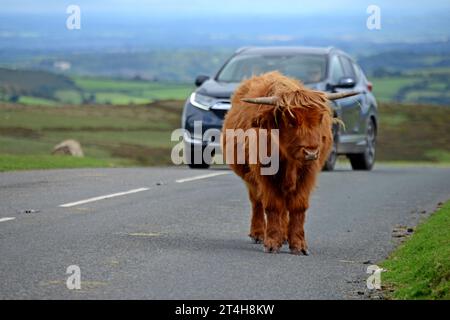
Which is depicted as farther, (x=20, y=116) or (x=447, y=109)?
(x=447, y=109)

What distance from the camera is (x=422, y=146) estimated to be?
5888 cm

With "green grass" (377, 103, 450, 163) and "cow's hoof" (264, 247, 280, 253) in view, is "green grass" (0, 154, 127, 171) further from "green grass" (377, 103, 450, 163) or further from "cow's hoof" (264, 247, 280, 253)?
"green grass" (377, 103, 450, 163)

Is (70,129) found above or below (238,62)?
below

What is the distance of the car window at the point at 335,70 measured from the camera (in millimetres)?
24766

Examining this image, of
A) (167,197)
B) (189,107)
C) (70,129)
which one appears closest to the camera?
(167,197)

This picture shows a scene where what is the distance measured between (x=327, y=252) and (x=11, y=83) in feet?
224

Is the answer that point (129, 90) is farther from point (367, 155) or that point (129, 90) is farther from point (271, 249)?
point (271, 249)

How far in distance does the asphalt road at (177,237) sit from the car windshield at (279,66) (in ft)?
10.2

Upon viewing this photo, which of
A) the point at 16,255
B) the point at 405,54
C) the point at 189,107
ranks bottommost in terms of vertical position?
the point at 405,54

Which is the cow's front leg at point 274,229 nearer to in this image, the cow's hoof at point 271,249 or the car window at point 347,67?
the cow's hoof at point 271,249

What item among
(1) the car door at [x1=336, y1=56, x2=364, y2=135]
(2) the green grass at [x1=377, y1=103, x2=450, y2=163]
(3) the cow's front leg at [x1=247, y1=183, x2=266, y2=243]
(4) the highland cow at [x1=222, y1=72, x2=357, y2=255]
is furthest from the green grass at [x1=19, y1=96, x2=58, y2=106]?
(4) the highland cow at [x1=222, y1=72, x2=357, y2=255]
